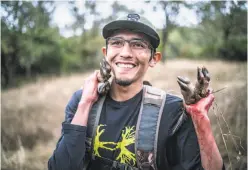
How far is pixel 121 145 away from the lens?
232 centimetres

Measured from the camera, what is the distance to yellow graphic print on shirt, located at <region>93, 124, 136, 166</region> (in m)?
2.30

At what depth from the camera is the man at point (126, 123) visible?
218 cm

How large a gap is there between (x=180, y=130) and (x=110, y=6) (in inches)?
369

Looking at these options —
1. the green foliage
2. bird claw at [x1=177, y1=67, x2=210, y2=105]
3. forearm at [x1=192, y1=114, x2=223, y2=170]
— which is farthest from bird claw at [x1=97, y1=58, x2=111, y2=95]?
the green foliage

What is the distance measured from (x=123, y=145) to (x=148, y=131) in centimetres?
23

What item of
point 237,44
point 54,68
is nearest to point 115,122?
point 237,44

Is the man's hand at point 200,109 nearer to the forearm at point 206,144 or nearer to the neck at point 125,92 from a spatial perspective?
the forearm at point 206,144

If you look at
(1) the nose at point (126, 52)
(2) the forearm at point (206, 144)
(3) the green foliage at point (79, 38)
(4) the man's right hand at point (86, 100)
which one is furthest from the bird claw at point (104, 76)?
(3) the green foliage at point (79, 38)

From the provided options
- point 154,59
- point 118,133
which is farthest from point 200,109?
point 154,59

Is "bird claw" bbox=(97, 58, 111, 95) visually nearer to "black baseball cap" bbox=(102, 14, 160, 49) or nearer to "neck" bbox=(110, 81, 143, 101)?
"neck" bbox=(110, 81, 143, 101)

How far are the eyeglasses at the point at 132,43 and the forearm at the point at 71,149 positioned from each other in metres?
0.73

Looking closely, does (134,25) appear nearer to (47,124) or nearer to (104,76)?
(104,76)

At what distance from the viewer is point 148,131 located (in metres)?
2.25

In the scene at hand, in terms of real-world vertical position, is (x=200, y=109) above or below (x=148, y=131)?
above
